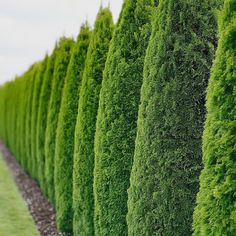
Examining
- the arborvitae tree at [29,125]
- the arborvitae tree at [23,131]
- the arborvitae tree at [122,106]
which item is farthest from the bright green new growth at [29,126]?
the arborvitae tree at [122,106]

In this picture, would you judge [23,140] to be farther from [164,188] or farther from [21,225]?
[164,188]

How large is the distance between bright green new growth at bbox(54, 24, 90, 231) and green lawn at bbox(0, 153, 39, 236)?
2.76 feet

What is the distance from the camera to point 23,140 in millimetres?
20016

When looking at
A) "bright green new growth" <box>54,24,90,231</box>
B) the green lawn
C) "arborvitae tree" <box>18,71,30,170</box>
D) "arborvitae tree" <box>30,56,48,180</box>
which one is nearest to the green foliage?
the green lawn

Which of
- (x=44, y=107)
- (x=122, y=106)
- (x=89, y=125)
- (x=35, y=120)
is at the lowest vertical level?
(x=89, y=125)

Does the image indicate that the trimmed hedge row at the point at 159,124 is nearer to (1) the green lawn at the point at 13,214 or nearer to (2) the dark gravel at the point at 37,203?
(1) the green lawn at the point at 13,214

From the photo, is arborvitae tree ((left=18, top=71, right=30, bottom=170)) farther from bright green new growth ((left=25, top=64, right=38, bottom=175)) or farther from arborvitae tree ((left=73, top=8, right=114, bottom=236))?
arborvitae tree ((left=73, top=8, right=114, bottom=236))

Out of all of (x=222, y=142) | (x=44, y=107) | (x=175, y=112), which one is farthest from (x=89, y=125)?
(x=44, y=107)

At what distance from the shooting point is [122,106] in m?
6.70

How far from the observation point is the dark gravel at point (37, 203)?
35.7 ft

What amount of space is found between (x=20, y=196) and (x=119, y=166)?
8.26 meters

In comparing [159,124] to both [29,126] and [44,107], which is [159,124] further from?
[29,126]

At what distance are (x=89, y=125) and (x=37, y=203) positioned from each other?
5876 millimetres

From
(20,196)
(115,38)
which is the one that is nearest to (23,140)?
(20,196)
